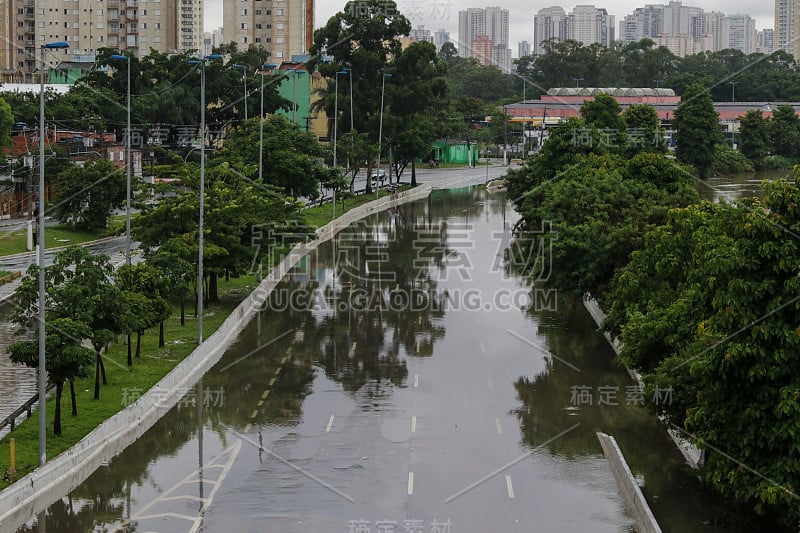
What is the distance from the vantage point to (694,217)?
32594mm

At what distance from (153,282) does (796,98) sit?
133274mm

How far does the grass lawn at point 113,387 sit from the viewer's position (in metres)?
29.2

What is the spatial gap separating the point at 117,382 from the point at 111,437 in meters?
6.31

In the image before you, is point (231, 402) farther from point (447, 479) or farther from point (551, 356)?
point (551, 356)

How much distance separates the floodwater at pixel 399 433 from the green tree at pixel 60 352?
2.48 metres

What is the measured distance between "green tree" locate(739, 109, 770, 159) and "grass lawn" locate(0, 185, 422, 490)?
252ft

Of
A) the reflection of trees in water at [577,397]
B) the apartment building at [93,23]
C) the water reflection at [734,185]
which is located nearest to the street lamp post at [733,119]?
the water reflection at [734,185]

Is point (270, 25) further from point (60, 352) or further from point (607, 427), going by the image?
point (60, 352)

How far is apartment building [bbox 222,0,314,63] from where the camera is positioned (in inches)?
5733

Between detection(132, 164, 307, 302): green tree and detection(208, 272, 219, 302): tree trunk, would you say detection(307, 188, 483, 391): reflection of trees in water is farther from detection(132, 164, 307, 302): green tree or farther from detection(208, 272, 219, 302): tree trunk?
detection(208, 272, 219, 302): tree trunk

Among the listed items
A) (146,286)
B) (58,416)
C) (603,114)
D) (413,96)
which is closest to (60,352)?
(58,416)

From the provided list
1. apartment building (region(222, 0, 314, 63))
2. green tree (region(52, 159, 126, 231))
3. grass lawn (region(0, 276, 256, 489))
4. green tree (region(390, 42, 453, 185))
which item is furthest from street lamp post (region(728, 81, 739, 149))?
grass lawn (region(0, 276, 256, 489))

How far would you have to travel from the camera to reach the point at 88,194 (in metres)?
66.6

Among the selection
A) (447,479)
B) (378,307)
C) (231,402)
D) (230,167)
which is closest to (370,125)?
(230,167)
